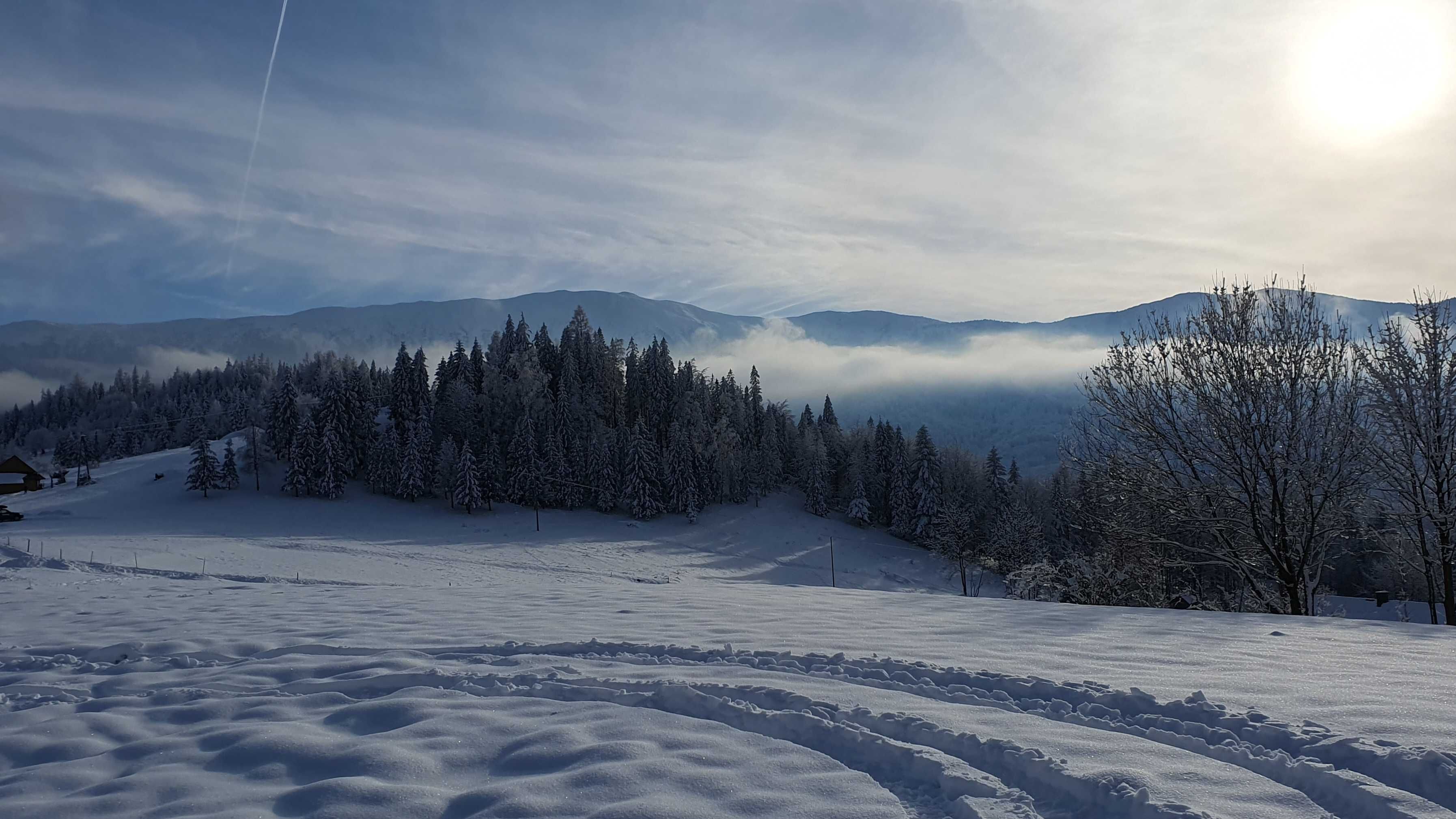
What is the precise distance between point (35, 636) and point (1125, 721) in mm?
12139

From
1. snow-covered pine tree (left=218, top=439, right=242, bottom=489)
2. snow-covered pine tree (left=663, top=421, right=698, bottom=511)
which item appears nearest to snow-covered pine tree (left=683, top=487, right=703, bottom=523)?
snow-covered pine tree (left=663, top=421, right=698, bottom=511)

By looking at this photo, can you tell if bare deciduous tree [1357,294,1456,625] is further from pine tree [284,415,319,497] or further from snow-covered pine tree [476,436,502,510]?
pine tree [284,415,319,497]

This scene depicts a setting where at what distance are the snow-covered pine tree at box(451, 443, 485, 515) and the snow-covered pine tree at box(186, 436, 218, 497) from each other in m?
21.3

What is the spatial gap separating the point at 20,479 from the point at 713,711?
349ft

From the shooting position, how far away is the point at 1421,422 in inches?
617

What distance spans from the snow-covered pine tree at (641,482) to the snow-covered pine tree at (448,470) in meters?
15.4

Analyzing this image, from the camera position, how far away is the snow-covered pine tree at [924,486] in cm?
7250

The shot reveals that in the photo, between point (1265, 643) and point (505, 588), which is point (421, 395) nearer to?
point (505, 588)

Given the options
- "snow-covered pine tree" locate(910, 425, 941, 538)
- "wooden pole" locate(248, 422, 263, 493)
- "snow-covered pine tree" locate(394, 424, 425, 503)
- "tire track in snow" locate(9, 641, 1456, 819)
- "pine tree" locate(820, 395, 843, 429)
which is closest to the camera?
"tire track in snow" locate(9, 641, 1456, 819)

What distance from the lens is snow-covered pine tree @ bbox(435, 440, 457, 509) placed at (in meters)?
66.6

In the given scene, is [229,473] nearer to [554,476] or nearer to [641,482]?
[554,476]

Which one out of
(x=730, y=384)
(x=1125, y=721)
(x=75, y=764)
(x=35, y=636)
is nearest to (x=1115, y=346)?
(x=1125, y=721)

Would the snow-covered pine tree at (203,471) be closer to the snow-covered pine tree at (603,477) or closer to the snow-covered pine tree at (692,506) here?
the snow-covered pine tree at (603,477)

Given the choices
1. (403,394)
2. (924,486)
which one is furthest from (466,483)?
(924,486)
